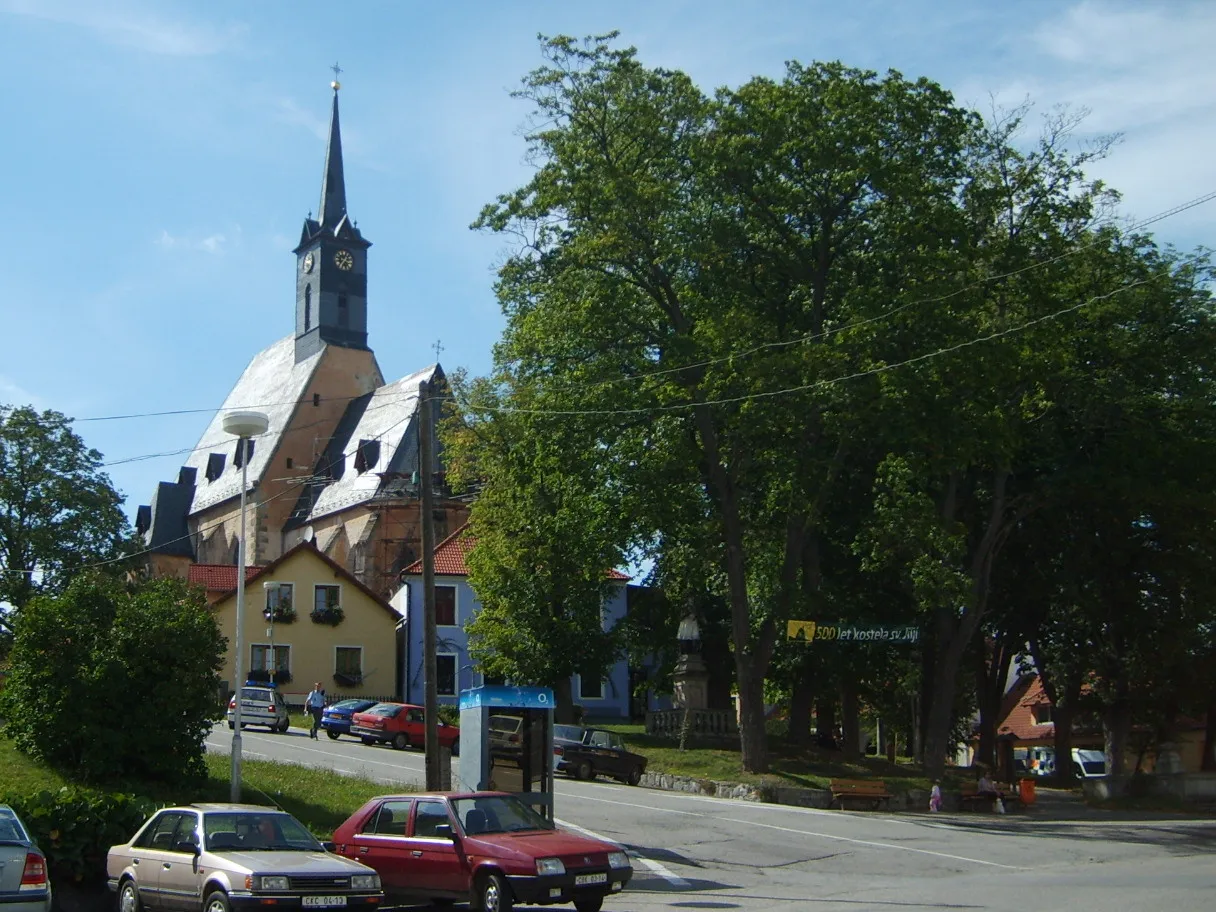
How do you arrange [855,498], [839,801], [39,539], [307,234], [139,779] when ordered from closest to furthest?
[139,779] < [839,801] < [855,498] < [39,539] < [307,234]

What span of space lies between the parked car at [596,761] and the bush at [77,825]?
706 inches

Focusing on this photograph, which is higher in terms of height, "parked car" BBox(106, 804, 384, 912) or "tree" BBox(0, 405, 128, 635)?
"tree" BBox(0, 405, 128, 635)

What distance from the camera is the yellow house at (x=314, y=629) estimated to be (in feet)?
183

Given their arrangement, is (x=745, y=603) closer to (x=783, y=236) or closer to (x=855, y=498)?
(x=855, y=498)

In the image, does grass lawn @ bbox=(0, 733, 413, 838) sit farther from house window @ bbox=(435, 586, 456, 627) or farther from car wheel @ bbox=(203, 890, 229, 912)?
house window @ bbox=(435, 586, 456, 627)

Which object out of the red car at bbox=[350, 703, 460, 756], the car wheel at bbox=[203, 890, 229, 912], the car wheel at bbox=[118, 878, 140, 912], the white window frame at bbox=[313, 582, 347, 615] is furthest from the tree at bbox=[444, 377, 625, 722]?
the car wheel at bbox=[203, 890, 229, 912]

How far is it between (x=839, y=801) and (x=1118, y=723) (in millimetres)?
13636

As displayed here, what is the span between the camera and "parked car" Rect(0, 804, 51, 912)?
12.7 m

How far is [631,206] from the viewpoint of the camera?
103 feet

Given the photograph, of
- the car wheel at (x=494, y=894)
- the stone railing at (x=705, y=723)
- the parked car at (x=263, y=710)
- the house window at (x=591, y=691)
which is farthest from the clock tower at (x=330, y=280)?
the car wheel at (x=494, y=894)

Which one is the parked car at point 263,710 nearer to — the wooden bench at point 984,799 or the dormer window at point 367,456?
the wooden bench at point 984,799

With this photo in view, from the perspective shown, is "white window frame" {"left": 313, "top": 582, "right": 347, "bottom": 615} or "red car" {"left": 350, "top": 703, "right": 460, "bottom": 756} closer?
"red car" {"left": 350, "top": 703, "right": 460, "bottom": 756}

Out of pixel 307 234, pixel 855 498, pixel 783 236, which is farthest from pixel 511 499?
pixel 307 234

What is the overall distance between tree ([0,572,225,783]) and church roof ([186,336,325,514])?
202ft
